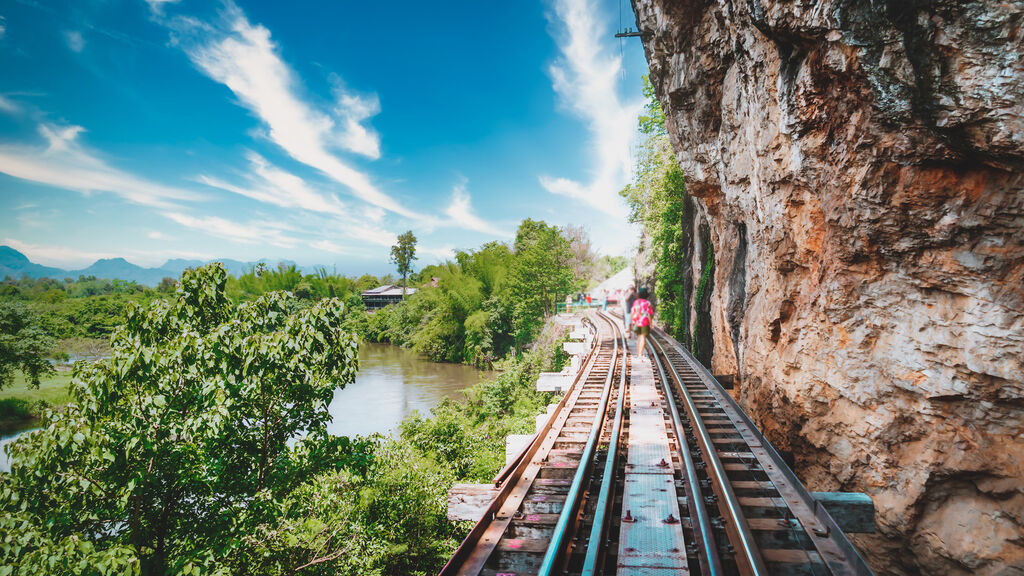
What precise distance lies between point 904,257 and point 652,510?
4.13m

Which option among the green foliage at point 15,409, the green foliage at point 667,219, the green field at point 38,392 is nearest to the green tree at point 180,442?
the green foliage at point 667,219

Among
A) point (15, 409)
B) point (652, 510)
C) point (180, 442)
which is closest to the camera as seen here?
point (652, 510)

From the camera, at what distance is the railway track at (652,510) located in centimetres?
343

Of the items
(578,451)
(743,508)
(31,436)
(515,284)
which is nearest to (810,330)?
(743,508)

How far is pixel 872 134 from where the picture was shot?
467 cm

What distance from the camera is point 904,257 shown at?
15.5ft

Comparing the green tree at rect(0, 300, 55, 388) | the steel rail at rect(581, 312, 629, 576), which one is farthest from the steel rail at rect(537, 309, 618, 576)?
the green tree at rect(0, 300, 55, 388)

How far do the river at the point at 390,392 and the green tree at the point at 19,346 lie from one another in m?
3.97

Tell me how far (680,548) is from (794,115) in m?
6.00

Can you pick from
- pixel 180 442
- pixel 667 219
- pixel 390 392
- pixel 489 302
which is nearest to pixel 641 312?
pixel 180 442

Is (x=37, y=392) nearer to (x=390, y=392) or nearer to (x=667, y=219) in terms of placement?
(x=390, y=392)

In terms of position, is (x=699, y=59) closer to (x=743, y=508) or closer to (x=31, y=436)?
(x=743, y=508)

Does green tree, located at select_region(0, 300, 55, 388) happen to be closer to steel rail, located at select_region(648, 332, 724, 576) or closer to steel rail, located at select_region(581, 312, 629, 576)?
steel rail, located at select_region(581, 312, 629, 576)

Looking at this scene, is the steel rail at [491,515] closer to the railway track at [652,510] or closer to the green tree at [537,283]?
the railway track at [652,510]
